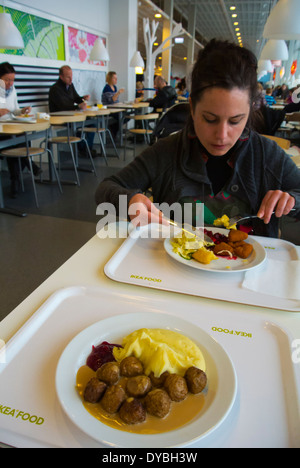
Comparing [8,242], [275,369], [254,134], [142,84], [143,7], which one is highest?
[143,7]

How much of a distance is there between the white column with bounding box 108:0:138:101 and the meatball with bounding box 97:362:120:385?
9.47 metres

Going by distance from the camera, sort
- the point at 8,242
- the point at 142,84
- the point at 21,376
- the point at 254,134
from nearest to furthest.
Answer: the point at 21,376
the point at 254,134
the point at 8,242
the point at 142,84

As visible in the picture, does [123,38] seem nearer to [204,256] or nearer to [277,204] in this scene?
[277,204]

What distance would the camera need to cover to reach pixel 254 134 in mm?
1383

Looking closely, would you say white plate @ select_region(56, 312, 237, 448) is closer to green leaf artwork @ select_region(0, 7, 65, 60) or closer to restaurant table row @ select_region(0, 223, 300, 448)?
restaurant table row @ select_region(0, 223, 300, 448)

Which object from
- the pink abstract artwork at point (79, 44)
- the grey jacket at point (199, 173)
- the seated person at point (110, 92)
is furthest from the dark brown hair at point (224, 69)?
the seated person at point (110, 92)

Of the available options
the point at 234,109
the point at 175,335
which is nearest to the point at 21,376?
the point at 175,335

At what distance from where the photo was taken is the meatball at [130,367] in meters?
0.55

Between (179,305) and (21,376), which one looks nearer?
(21,376)

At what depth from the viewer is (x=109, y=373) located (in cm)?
54

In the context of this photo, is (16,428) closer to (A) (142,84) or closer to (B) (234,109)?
(B) (234,109)

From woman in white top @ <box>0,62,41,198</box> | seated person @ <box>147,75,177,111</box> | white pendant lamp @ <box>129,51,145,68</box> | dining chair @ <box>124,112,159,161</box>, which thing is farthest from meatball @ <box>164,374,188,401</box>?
white pendant lamp @ <box>129,51,145,68</box>

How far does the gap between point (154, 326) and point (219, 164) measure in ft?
3.09
